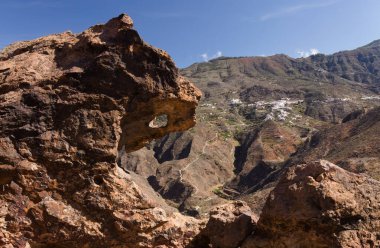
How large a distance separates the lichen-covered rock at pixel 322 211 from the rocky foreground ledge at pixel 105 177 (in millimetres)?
23

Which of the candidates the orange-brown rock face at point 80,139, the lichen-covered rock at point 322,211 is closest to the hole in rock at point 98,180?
the orange-brown rock face at point 80,139

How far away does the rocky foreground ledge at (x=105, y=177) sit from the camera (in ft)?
34.9

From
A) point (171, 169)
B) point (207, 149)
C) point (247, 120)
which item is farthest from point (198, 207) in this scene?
point (247, 120)

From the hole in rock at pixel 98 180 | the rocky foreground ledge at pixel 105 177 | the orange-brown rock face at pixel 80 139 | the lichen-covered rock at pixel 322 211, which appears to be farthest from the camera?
the hole in rock at pixel 98 180

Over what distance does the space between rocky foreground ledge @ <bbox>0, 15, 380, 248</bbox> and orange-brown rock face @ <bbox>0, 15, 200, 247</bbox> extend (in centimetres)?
3

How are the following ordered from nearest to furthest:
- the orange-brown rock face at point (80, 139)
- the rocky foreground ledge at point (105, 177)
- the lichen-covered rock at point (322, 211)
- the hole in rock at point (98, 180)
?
1. the lichen-covered rock at point (322, 211)
2. the rocky foreground ledge at point (105, 177)
3. the orange-brown rock face at point (80, 139)
4. the hole in rock at point (98, 180)

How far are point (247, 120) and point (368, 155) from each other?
7481 cm

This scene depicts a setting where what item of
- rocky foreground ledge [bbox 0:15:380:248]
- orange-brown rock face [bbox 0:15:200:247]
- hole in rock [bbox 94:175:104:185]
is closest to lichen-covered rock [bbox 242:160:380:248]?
rocky foreground ledge [bbox 0:15:380:248]

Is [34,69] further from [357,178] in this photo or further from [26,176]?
[357,178]

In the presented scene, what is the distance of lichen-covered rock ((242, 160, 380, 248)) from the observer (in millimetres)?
10180

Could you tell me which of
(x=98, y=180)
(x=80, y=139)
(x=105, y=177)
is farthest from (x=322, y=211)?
(x=80, y=139)

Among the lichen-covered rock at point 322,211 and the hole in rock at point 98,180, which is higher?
the hole in rock at point 98,180

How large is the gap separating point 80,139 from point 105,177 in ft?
4.21

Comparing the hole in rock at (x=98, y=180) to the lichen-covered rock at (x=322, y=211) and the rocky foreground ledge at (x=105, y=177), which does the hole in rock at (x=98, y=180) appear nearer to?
the rocky foreground ledge at (x=105, y=177)
